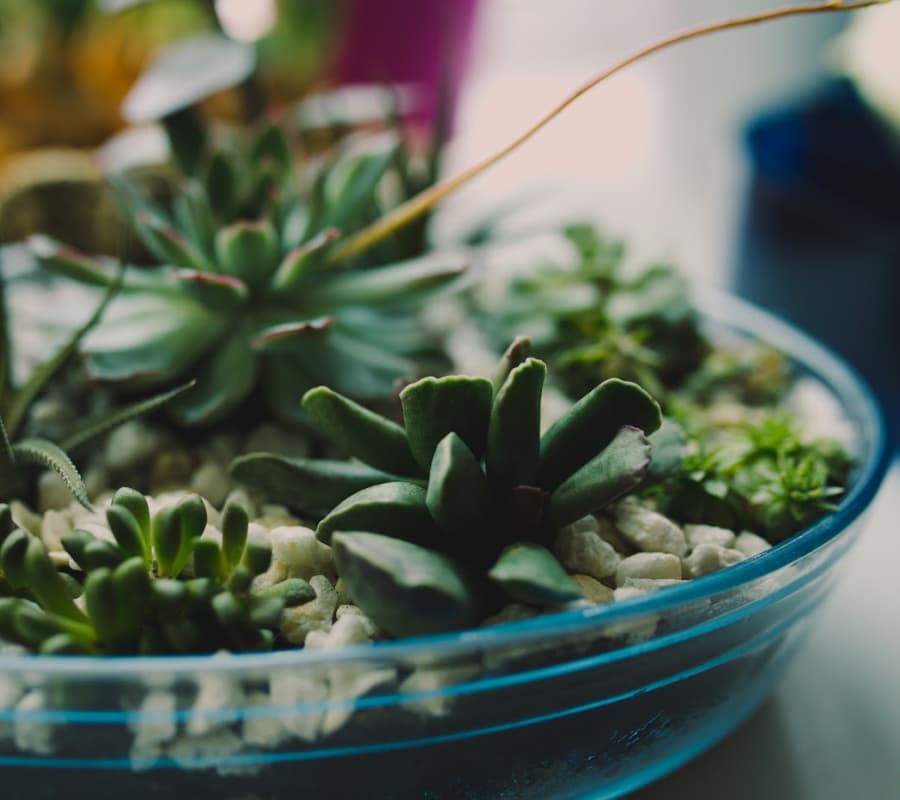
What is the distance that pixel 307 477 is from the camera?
0.51 m

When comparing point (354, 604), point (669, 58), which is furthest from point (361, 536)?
point (669, 58)

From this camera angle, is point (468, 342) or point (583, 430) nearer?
point (583, 430)

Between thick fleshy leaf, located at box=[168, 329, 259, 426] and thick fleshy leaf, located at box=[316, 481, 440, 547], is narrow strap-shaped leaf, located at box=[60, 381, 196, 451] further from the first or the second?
thick fleshy leaf, located at box=[316, 481, 440, 547]

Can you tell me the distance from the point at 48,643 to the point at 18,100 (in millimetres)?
894

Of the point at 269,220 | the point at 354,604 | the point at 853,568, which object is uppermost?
the point at 269,220

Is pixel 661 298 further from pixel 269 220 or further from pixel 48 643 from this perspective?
pixel 48 643

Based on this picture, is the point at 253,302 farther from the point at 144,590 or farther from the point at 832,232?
the point at 832,232

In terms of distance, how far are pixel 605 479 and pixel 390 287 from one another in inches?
9.8

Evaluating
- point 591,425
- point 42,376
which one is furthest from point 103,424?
point 591,425

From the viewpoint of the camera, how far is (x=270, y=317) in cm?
64

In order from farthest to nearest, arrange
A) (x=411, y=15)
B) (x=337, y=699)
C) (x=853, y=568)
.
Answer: (x=411, y=15) < (x=853, y=568) < (x=337, y=699)

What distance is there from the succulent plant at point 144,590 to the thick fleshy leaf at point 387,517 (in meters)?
0.03

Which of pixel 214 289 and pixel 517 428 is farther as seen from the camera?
pixel 214 289

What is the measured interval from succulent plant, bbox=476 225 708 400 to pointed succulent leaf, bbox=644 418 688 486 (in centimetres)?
14
